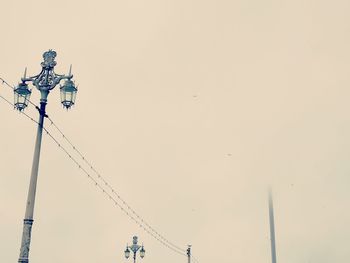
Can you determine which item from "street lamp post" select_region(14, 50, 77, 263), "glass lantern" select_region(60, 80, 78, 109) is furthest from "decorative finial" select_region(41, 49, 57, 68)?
"glass lantern" select_region(60, 80, 78, 109)

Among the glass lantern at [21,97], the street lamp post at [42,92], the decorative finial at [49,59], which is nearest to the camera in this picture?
the street lamp post at [42,92]

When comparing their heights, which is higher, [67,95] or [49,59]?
[49,59]

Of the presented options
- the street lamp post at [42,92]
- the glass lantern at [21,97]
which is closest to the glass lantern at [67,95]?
the street lamp post at [42,92]

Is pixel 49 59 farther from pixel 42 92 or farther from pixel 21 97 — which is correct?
pixel 21 97

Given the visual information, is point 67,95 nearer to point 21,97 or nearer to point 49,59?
point 21,97

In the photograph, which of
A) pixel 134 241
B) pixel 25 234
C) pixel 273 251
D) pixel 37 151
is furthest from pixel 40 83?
pixel 273 251

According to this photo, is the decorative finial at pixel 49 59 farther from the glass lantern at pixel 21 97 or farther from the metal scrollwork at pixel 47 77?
the glass lantern at pixel 21 97

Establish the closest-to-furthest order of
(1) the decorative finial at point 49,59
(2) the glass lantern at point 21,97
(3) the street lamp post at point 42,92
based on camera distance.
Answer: (3) the street lamp post at point 42,92 → (2) the glass lantern at point 21,97 → (1) the decorative finial at point 49,59

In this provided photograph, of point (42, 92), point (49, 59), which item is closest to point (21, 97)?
point (42, 92)

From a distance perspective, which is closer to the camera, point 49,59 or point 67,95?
point 67,95

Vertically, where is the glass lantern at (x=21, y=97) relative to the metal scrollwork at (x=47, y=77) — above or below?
below

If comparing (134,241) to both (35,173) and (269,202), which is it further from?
(35,173)

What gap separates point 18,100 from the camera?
10578 millimetres

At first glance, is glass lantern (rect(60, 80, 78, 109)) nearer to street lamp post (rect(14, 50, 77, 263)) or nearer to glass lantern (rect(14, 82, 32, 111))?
street lamp post (rect(14, 50, 77, 263))
